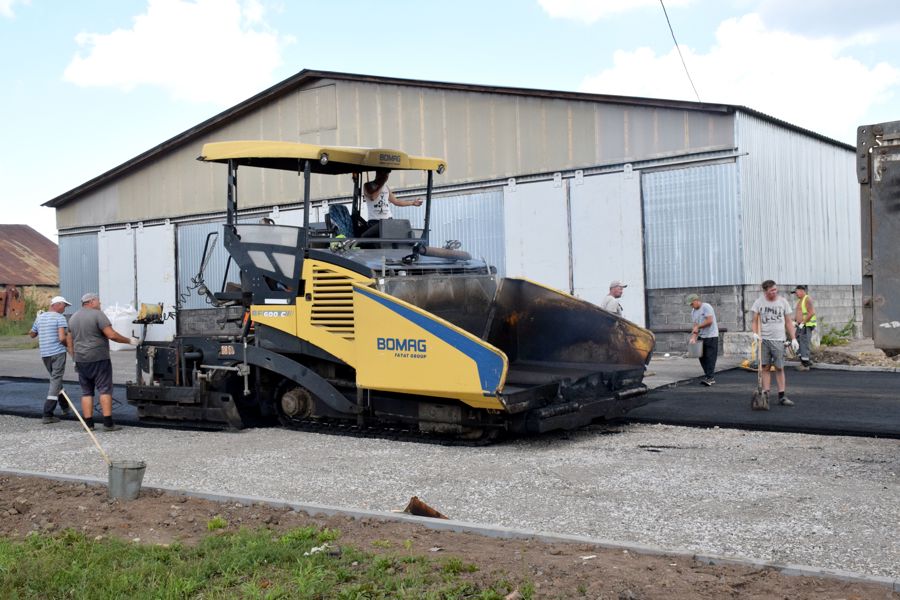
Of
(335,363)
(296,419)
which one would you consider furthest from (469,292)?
(296,419)

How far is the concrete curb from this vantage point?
15.2ft

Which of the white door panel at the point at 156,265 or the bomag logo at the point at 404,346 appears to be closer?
the bomag logo at the point at 404,346

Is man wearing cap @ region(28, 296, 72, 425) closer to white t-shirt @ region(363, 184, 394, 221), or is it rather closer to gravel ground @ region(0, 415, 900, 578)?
gravel ground @ region(0, 415, 900, 578)

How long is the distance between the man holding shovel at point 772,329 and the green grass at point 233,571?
793 cm

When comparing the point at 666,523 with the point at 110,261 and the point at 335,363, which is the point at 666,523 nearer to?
the point at 335,363

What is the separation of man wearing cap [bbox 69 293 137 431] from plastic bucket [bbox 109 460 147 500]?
4.26 metres

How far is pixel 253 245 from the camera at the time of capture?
10391 millimetres

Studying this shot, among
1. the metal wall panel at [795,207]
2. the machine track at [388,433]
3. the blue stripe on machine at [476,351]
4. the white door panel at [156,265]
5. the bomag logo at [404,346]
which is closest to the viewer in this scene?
the blue stripe on machine at [476,351]

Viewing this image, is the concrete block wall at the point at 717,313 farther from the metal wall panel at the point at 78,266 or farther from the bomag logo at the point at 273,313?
the metal wall panel at the point at 78,266

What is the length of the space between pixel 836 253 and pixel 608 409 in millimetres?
16337

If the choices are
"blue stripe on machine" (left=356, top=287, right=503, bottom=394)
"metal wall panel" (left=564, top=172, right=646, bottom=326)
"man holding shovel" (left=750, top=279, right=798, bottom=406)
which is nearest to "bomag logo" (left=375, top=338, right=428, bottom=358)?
"blue stripe on machine" (left=356, top=287, right=503, bottom=394)

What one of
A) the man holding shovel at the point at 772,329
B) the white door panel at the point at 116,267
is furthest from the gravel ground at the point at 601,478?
the white door panel at the point at 116,267

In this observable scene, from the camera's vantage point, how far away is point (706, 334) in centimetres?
1418

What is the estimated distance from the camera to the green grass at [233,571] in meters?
4.57
